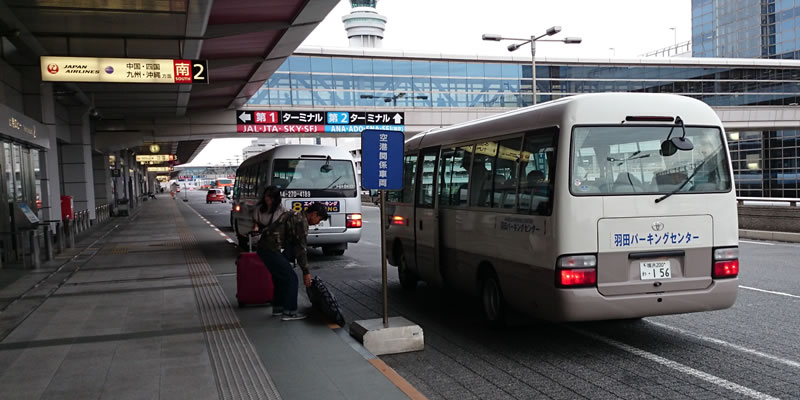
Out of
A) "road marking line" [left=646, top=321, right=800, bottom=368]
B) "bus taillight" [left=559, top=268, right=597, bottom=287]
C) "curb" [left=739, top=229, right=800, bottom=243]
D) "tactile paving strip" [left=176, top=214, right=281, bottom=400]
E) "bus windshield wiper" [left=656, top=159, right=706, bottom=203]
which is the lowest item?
"curb" [left=739, top=229, right=800, bottom=243]

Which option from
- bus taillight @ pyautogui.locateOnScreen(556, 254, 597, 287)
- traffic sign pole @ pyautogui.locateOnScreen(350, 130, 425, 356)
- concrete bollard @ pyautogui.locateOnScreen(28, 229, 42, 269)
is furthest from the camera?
concrete bollard @ pyautogui.locateOnScreen(28, 229, 42, 269)

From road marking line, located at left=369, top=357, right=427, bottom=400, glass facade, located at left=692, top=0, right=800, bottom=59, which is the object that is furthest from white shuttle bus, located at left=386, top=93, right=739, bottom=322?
glass facade, located at left=692, top=0, right=800, bottom=59

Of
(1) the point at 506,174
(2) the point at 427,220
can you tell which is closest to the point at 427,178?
(2) the point at 427,220

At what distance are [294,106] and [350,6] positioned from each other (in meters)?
116

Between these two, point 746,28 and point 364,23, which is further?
point 364,23

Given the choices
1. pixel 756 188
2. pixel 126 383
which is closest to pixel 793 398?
pixel 126 383

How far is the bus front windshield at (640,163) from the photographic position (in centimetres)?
594

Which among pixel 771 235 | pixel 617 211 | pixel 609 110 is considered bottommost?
pixel 771 235

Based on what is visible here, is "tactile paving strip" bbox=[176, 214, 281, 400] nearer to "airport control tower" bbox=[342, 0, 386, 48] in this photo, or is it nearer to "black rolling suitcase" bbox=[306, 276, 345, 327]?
"black rolling suitcase" bbox=[306, 276, 345, 327]

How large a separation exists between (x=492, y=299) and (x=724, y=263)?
2.42 metres

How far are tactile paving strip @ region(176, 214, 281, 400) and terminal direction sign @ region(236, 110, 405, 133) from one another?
20.8m

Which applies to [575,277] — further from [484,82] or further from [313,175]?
[484,82]

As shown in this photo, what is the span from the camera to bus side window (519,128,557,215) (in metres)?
6.00

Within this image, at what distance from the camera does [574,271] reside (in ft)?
18.9
